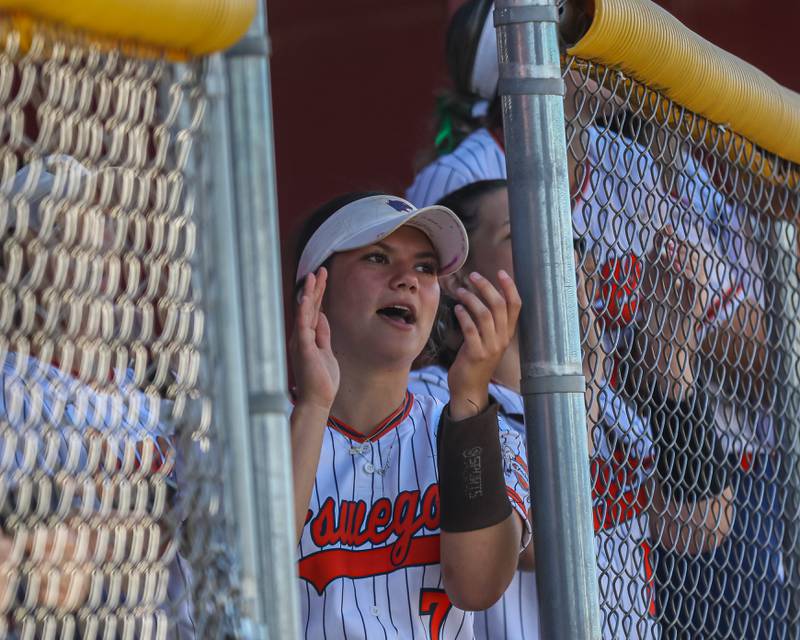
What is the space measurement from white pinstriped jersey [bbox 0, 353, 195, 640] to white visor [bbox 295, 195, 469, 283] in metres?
0.99

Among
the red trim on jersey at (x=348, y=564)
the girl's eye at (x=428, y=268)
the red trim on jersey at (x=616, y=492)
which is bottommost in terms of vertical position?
the red trim on jersey at (x=348, y=564)

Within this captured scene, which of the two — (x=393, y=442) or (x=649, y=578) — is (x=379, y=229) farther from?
(x=649, y=578)

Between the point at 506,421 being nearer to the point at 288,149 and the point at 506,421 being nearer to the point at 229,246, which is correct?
the point at 229,246

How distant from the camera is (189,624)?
6.51 feet

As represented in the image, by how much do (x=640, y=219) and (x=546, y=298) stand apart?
43cm

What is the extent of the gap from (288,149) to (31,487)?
5113 millimetres

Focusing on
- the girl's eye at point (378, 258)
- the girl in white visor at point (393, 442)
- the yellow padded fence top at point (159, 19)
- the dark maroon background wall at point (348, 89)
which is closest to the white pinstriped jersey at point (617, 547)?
the girl in white visor at point (393, 442)

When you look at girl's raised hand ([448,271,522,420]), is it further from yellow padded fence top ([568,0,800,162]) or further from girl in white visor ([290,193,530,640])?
yellow padded fence top ([568,0,800,162])

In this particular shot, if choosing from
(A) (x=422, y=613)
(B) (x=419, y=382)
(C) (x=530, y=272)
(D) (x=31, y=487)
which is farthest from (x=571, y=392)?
(B) (x=419, y=382)

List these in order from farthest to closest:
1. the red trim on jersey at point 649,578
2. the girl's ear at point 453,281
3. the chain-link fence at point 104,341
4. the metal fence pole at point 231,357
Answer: the girl's ear at point 453,281, the red trim on jersey at point 649,578, the metal fence pole at point 231,357, the chain-link fence at point 104,341

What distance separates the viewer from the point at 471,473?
224 cm

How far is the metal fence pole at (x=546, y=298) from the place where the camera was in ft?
6.37

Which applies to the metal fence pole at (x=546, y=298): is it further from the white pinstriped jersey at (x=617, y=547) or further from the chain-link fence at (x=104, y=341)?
the chain-link fence at (x=104, y=341)

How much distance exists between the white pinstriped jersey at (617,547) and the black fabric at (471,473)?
181 mm
